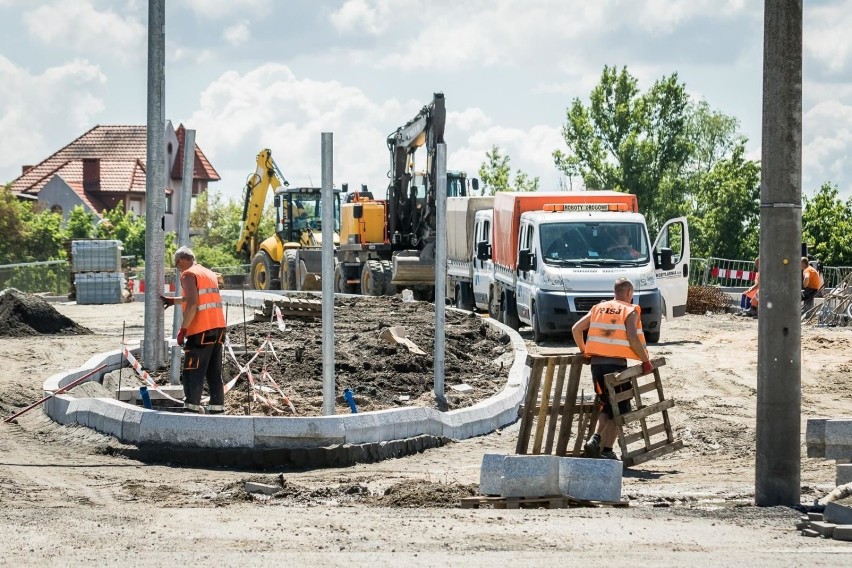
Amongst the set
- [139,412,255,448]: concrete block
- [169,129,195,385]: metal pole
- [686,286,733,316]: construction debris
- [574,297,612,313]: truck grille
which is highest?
[169,129,195,385]: metal pole

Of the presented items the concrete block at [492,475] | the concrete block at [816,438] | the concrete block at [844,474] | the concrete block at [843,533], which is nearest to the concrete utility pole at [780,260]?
the concrete block at [844,474]

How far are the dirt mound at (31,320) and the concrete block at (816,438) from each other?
18.7m

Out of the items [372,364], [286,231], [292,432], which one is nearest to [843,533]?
[292,432]

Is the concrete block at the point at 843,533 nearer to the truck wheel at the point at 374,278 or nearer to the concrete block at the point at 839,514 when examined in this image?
the concrete block at the point at 839,514

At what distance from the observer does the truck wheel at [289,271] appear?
4122 cm

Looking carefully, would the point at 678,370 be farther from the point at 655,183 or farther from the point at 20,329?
the point at 655,183

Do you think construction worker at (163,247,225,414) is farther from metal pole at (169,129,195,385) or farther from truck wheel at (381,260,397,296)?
truck wheel at (381,260,397,296)

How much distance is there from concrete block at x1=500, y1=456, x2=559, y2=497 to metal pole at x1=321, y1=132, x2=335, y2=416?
311 centimetres

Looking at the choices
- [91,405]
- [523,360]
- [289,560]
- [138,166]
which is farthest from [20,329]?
[138,166]

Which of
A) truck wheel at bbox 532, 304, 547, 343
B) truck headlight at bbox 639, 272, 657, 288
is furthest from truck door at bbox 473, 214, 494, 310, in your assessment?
truck headlight at bbox 639, 272, 657, 288

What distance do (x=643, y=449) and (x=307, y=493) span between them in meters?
3.67

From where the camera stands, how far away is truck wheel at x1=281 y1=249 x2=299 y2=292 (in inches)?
1623

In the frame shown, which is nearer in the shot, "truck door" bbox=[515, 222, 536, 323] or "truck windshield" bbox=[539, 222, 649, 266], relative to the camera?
"truck windshield" bbox=[539, 222, 649, 266]

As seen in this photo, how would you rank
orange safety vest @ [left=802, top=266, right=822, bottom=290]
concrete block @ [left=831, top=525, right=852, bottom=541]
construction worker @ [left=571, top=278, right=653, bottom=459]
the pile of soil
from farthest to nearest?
orange safety vest @ [left=802, top=266, right=822, bottom=290] < the pile of soil < construction worker @ [left=571, top=278, right=653, bottom=459] < concrete block @ [left=831, top=525, right=852, bottom=541]
